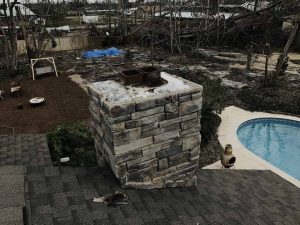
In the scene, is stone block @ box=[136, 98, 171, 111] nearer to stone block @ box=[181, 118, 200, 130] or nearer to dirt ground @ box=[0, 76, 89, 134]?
stone block @ box=[181, 118, 200, 130]

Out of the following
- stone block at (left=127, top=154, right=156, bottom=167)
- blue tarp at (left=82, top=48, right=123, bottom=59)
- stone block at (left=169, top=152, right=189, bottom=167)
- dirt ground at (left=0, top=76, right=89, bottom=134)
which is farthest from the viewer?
blue tarp at (left=82, top=48, right=123, bottom=59)

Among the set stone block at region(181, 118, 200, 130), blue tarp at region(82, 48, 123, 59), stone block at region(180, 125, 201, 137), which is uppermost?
stone block at region(181, 118, 200, 130)

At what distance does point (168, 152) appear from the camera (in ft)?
17.3

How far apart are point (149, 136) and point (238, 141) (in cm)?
810

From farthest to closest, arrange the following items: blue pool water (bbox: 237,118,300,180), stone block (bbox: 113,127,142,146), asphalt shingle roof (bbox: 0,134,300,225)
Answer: blue pool water (bbox: 237,118,300,180), stone block (bbox: 113,127,142,146), asphalt shingle roof (bbox: 0,134,300,225)

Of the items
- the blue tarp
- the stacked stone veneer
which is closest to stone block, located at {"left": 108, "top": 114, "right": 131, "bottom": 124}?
the stacked stone veneer

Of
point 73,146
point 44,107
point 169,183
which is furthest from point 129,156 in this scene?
point 44,107

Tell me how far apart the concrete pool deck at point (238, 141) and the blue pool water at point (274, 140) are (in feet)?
0.94

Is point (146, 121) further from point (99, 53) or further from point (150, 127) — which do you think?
point (99, 53)

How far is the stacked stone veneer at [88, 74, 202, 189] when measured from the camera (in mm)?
4645

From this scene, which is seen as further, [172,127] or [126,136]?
[172,127]

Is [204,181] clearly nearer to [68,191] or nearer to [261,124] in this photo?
[68,191]

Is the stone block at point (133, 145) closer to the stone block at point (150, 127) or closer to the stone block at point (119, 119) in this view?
the stone block at point (150, 127)

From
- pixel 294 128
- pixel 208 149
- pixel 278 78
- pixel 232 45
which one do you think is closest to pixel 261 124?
pixel 294 128
